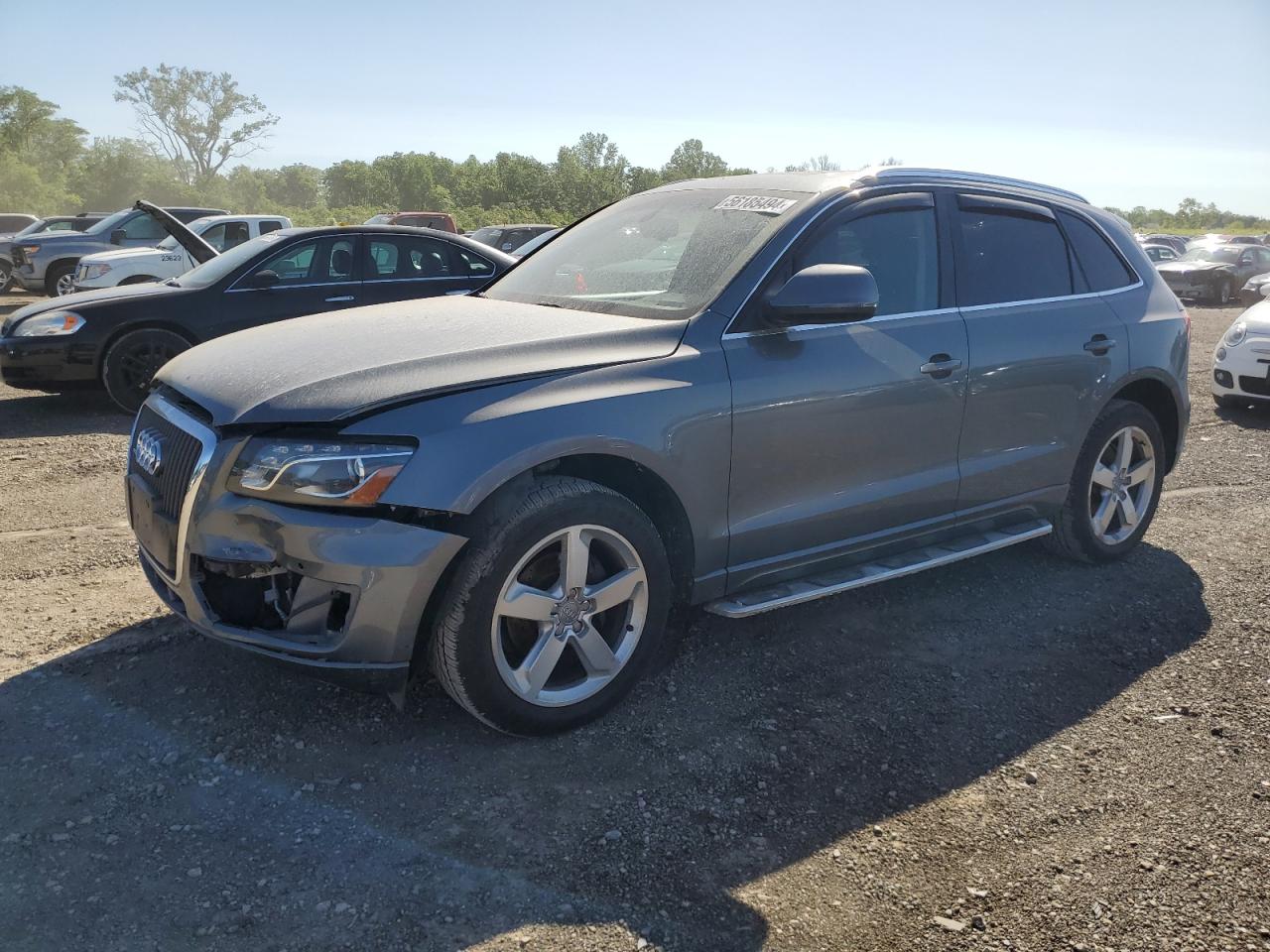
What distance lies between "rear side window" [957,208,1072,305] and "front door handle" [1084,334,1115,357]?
0.25m

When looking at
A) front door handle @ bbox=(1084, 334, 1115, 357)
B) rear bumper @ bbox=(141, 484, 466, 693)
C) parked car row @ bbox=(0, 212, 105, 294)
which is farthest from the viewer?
parked car row @ bbox=(0, 212, 105, 294)

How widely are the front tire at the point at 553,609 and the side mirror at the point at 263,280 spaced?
5989 mm

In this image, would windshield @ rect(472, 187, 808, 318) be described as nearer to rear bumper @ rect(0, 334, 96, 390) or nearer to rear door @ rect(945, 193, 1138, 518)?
rear door @ rect(945, 193, 1138, 518)

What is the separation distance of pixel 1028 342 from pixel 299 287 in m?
6.11

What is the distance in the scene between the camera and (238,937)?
90.0 inches

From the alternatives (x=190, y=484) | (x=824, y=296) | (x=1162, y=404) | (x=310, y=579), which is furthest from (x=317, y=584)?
(x=1162, y=404)

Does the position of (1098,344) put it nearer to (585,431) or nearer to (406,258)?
(585,431)

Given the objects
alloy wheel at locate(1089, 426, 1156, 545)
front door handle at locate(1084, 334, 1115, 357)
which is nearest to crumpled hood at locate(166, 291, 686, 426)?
front door handle at locate(1084, 334, 1115, 357)

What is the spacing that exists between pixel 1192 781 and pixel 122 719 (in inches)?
134

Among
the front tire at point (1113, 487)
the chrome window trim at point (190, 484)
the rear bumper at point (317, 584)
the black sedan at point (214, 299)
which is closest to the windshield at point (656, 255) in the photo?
the rear bumper at point (317, 584)

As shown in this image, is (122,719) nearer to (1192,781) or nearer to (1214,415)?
(1192,781)

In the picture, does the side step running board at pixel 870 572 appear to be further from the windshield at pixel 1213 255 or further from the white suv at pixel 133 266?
the windshield at pixel 1213 255

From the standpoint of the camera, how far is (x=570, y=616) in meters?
3.13

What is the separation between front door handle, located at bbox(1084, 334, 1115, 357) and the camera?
15.0ft
